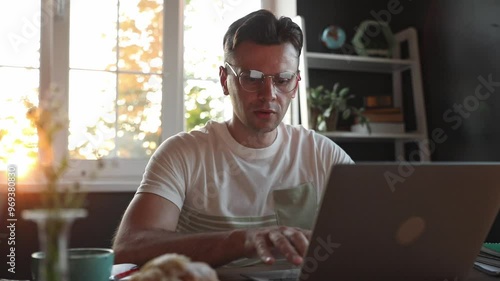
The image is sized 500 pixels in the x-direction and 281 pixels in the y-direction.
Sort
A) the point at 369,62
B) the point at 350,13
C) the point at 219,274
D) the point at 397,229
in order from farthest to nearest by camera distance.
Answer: the point at 350,13 → the point at 369,62 → the point at 219,274 → the point at 397,229

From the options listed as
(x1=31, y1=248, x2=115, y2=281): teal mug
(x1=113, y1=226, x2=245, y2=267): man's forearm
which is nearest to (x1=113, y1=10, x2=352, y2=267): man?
(x1=113, y1=226, x2=245, y2=267): man's forearm

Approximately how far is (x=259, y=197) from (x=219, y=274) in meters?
0.58

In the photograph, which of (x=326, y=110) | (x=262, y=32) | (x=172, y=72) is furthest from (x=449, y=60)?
(x=262, y=32)

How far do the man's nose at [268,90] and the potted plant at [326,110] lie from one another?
4.18ft

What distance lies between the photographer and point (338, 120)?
125 inches

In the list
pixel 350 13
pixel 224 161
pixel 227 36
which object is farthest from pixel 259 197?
pixel 350 13

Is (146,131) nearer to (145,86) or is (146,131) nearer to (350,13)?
(145,86)

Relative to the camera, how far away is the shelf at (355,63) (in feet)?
9.78

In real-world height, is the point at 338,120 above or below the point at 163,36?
below

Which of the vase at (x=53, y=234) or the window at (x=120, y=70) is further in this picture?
the window at (x=120, y=70)

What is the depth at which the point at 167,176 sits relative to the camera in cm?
150

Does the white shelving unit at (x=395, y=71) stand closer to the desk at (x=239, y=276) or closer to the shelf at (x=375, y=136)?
the shelf at (x=375, y=136)

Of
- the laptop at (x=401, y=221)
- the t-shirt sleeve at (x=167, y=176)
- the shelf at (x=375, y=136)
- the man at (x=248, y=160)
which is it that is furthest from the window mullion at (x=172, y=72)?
the laptop at (x=401, y=221)

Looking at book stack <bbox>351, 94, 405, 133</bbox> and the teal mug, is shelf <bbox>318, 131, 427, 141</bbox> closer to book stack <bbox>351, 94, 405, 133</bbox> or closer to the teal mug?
book stack <bbox>351, 94, 405, 133</bbox>
